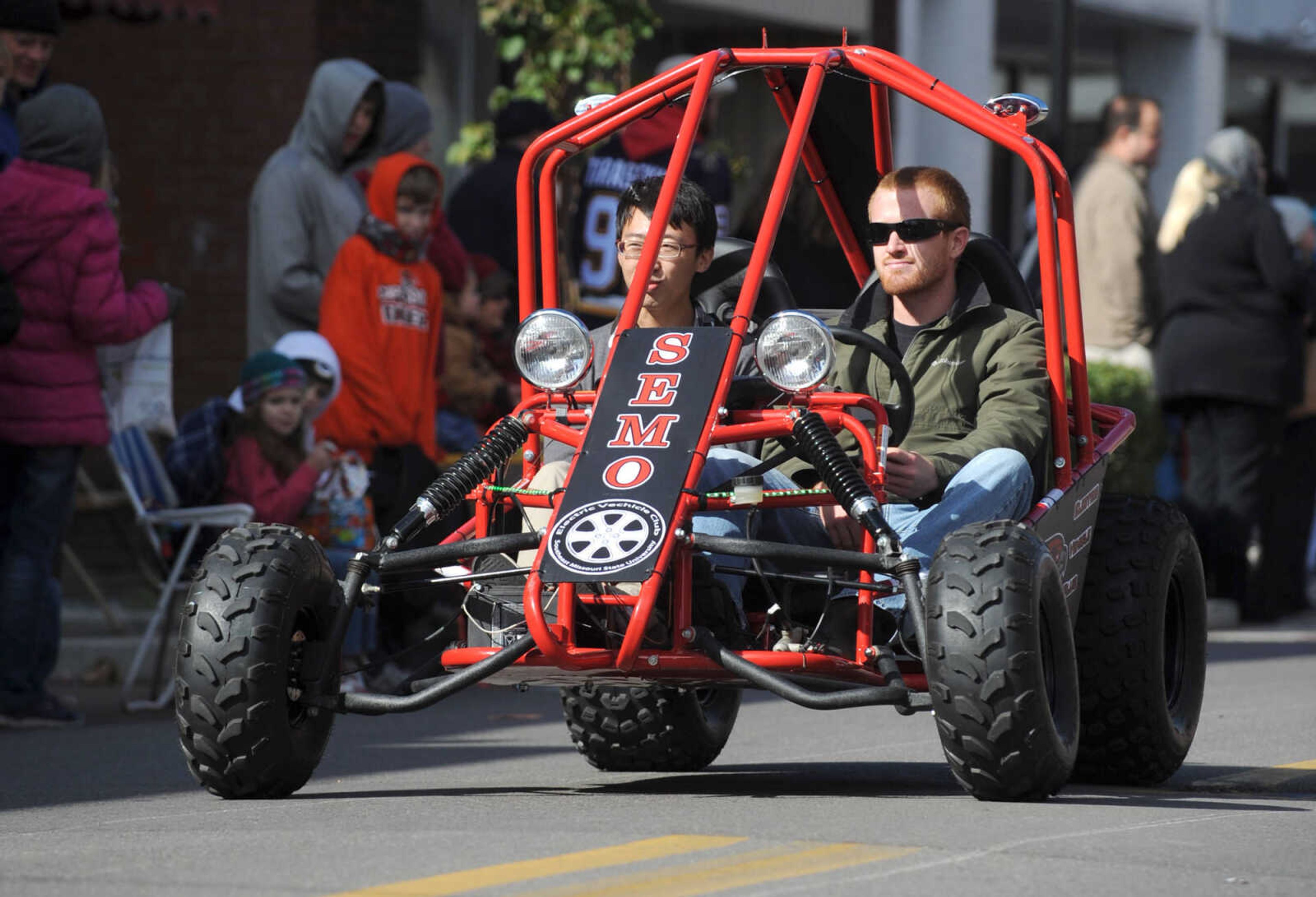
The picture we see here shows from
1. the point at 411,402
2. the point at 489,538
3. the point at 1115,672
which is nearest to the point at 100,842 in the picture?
the point at 489,538

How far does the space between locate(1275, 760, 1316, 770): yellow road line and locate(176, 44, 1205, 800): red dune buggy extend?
0.31 m

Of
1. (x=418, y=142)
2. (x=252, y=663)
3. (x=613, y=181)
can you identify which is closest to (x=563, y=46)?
(x=613, y=181)

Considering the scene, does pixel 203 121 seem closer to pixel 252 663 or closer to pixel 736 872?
pixel 252 663

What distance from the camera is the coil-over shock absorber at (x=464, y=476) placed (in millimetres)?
5961

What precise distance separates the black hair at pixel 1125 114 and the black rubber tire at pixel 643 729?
738 cm

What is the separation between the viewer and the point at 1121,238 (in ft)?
43.8

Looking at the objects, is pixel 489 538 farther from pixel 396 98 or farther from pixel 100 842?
pixel 396 98

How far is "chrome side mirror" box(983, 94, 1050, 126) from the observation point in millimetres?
6859

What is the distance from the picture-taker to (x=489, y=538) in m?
5.87

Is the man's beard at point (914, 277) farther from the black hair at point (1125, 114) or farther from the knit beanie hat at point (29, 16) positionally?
the black hair at point (1125, 114)

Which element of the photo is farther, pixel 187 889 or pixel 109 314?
pixel 109 314

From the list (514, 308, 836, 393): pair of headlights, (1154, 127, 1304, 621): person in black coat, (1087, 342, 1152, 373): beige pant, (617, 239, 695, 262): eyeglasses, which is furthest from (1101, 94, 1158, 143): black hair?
(514, 308, 836, 393): pair of headlights

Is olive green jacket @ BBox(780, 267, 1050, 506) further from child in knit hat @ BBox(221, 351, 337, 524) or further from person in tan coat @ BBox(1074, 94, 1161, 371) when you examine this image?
person in tan coat @ BBox(1074, 94, 1161, 371)

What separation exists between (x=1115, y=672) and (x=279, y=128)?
8.52 meters
